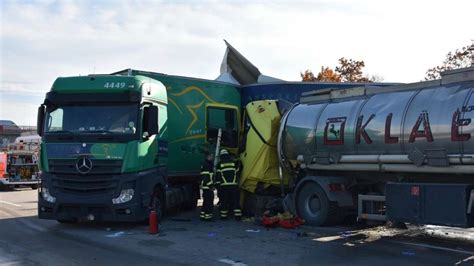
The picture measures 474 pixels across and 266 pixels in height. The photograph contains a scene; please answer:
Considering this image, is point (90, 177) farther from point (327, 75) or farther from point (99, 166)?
point (327, 75)

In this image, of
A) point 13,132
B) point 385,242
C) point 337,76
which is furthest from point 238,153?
point 13,132

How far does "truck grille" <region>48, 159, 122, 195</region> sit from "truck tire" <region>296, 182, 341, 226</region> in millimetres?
3959

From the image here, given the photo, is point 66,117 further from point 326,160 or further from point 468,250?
point 468,250

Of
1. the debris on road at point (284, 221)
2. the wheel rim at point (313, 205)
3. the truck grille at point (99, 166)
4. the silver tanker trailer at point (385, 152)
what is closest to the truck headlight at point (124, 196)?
the truck grille at point (99, 166)

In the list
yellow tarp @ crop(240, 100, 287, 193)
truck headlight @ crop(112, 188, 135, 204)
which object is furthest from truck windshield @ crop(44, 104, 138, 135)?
yellow tarp @ crop(240, 100, 287, 193)

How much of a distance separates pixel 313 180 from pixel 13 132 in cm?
8236

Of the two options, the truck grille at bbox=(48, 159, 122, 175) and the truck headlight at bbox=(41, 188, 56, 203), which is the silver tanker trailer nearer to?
the truck grille at bbox=(48, 159, 122, 175)

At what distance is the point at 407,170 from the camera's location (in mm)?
9273

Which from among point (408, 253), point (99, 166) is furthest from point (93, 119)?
point (408, 253)

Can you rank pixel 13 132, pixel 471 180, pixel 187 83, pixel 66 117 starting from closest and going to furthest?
pixel 471 180
pixel 66 117
pixel 187 83
pixel 13 132

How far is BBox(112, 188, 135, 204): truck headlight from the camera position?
10648mm

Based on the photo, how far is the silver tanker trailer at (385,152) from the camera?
27.7 ft

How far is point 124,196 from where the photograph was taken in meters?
10.7

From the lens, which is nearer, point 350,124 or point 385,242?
point 385,242
